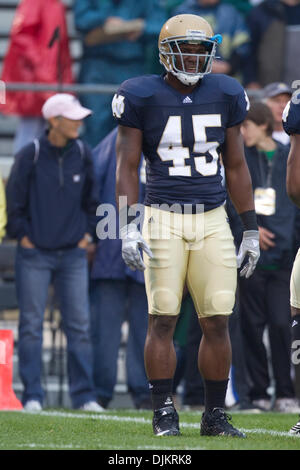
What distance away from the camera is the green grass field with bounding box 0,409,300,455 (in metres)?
4.75

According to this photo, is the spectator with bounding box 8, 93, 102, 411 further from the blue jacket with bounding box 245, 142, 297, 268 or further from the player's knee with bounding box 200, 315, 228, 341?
the player's knee with bounding box 200, 315, 228, 341

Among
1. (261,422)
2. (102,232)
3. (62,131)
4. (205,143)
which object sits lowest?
(261,422)

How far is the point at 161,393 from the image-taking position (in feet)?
16.9

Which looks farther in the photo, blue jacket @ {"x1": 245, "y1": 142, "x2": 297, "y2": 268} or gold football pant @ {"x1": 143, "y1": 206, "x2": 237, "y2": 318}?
blue jacket @ {"x1": 245, "y1": 142, "x2": 297, "y2": 268}

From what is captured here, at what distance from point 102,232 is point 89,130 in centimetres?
177

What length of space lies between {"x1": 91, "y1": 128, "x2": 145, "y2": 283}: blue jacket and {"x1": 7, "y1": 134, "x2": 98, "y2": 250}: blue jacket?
18cm

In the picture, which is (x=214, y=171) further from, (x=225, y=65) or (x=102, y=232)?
(x=225, y=65)

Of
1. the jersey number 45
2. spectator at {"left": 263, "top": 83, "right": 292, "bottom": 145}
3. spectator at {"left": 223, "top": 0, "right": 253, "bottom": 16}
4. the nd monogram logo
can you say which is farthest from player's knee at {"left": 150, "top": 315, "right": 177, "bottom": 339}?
spectator at {"left": 223, "top": 0, "right": 253, "bottom": 16}

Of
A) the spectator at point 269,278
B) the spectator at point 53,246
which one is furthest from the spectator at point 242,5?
the spectator at point 53,246

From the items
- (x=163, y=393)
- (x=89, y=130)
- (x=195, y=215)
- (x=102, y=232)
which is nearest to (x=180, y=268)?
(x=195, y=215)

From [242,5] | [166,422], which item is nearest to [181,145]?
[166,422]

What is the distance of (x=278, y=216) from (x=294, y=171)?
7.19ft
